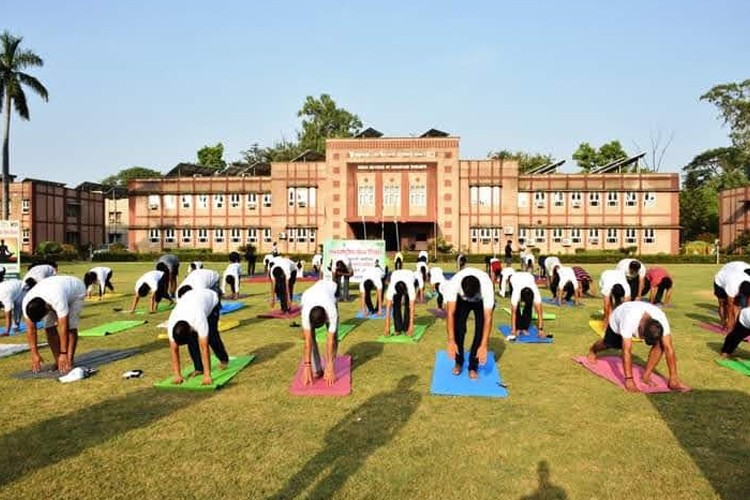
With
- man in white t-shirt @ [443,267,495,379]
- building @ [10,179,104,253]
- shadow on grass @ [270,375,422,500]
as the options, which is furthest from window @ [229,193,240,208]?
shadow on grass @ [270,375,422,500]

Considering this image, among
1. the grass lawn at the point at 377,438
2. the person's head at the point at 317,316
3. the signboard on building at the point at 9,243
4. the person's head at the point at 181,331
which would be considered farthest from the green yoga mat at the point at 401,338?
the signboard on building at the point at 9,243

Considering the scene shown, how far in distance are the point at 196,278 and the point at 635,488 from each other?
836 centimetres

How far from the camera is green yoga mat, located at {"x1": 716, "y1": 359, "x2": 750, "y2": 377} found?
821 centimetres

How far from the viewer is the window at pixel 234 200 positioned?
51594 mm

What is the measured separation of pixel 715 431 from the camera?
5730 mm

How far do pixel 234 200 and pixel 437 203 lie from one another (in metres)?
19.5

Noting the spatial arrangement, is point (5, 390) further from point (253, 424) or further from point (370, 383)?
point (370, 383)

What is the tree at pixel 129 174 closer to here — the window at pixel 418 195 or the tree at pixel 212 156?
the tree at pixel 212 156

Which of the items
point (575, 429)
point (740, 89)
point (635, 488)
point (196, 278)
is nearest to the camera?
point (635, 488)

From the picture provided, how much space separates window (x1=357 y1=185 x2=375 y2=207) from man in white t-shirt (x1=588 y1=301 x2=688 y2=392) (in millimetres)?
40976

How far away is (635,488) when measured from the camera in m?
4.48

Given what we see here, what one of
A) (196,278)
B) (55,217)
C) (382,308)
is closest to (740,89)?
(382,308)

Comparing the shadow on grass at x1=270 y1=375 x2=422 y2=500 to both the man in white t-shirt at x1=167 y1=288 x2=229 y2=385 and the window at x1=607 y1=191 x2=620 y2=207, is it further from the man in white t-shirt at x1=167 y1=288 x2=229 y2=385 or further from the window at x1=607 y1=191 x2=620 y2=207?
the window at x1=607 y1=191 x2=620 y2=207

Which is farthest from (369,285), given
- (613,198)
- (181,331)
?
(613,198)
